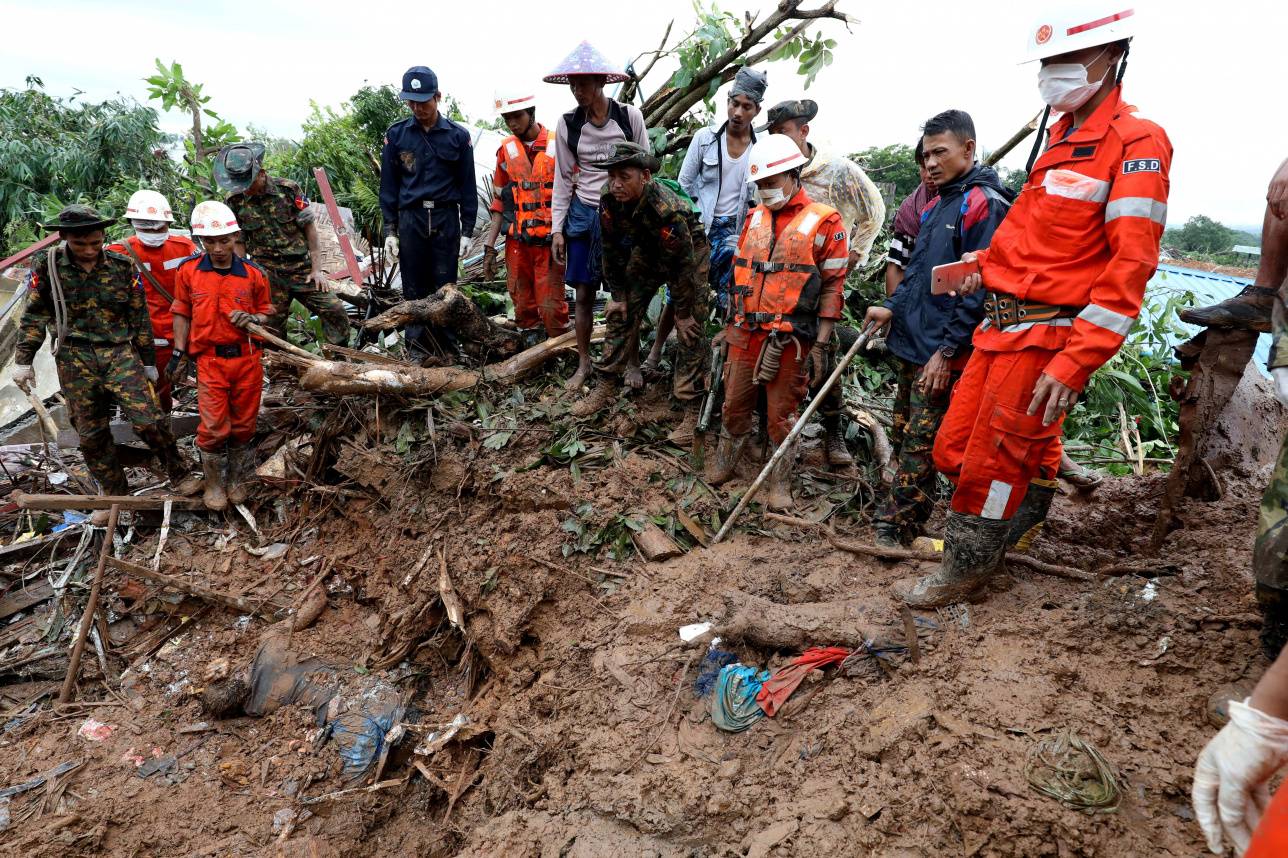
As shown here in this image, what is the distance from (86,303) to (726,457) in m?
5.00

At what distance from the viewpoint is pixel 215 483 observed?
229 inches

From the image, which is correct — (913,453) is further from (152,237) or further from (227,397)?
(152,237)

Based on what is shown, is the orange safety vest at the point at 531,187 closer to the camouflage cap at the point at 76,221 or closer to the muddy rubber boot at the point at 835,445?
the muddy rubber boot at the point at 835,445

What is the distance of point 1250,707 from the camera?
1.40 meters

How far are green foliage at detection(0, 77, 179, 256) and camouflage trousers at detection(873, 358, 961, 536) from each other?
13.5m

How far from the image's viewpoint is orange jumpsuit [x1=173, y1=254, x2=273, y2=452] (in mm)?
5309

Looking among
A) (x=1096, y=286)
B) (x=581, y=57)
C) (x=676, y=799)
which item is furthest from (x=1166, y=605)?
(x=581, y=57)

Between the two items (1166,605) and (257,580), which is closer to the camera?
(1166,605)

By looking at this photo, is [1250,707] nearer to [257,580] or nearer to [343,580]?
[343,580]

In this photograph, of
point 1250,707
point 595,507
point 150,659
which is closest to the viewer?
point 1250,707

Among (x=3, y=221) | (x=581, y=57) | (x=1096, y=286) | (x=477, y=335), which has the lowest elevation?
(x=3, y=221)

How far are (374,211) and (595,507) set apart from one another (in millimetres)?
7190

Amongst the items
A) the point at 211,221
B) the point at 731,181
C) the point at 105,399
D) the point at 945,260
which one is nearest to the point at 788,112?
the point at 731,181

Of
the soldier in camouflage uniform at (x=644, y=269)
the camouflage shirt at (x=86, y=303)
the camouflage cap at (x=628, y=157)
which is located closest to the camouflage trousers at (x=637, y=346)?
the soldier in camouflage uniform at (x=644, y=269)
